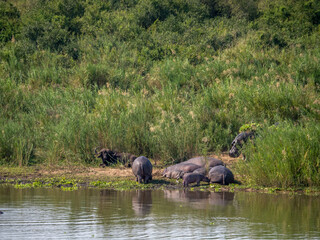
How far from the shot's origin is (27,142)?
12906 mm

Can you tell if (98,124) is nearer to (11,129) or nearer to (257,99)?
(11,129)

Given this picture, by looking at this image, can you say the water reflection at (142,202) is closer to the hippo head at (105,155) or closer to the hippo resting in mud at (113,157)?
the hippo resting in mud at (113,157)

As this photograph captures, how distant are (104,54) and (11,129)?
6.99 m

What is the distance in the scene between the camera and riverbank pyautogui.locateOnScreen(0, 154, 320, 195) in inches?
387

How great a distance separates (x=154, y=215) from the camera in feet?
24.5

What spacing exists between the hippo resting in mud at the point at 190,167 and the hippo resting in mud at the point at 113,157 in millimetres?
1159

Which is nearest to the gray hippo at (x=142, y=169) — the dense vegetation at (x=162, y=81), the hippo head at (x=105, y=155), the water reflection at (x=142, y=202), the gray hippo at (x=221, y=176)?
the water reflection at (x=142, y=202)

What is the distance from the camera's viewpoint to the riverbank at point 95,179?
9.83 m

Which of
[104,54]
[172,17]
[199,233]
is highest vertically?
[172,17]

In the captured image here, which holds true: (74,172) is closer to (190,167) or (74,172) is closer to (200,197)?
(190,167)

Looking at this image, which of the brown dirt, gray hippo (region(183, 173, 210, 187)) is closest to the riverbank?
the brown dirt

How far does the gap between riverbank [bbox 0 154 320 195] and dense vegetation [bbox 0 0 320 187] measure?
12.4 inches

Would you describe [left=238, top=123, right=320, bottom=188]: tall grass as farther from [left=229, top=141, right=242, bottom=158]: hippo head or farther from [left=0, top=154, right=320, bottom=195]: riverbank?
[left=229, top=141, right=242, bottom=158]: hippo head

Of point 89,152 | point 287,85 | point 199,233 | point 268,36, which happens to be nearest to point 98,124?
point 89,152
